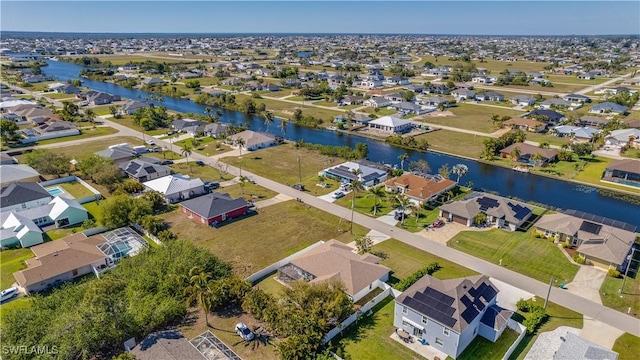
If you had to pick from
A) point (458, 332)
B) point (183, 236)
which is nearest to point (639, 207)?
point (458, 332)

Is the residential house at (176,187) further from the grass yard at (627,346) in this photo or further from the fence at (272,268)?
the grass yard at (627,346)

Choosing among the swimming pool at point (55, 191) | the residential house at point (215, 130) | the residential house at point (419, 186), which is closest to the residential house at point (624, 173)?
the residential house at point (419, 186)

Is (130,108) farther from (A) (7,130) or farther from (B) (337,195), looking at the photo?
(B) (337,195)

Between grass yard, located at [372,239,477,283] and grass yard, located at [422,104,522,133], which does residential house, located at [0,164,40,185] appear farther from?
grass yard, located at [422,104,522,133]

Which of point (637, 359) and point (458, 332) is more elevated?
point (458, 332)

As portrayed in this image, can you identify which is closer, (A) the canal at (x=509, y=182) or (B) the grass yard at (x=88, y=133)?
(A) the canal at (x=509, y=182)

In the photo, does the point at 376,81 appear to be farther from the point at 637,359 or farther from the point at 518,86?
the point at 637,359
